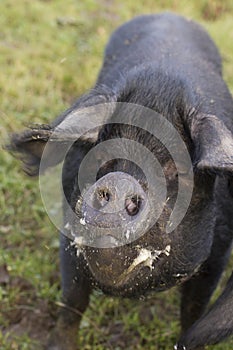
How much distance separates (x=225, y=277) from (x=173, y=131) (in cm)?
170

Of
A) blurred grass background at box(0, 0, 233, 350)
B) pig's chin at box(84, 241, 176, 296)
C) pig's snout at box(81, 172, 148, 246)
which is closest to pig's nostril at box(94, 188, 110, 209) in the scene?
pig's snout at box(81, 172, 148, 246)

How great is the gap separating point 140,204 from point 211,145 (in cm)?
38

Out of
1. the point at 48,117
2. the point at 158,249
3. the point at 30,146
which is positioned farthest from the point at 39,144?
the point at 48,117

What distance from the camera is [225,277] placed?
14.4 feet

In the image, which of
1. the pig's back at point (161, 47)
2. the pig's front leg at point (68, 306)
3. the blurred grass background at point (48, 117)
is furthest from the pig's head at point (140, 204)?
the blurred grass background at point (48, 117)

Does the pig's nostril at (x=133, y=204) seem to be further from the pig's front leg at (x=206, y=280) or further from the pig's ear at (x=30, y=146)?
the pig's front leg at (x=206, y=280)

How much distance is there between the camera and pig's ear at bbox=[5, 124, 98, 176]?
2.93 m

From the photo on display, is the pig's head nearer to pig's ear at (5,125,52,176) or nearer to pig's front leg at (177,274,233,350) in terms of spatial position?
pig's ear at (5,125,52,176)

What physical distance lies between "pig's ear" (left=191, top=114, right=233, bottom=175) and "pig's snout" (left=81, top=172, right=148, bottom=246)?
0.93 ft

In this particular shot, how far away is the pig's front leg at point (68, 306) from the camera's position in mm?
3527

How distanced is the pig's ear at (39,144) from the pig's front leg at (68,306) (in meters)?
0.40

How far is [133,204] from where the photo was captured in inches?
99.2

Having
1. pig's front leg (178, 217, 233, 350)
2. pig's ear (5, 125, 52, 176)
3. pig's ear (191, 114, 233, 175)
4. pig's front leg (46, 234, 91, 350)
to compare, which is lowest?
pig's front leg (46, 234, 91, 350)

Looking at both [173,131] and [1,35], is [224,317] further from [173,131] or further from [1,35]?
[1,35]
